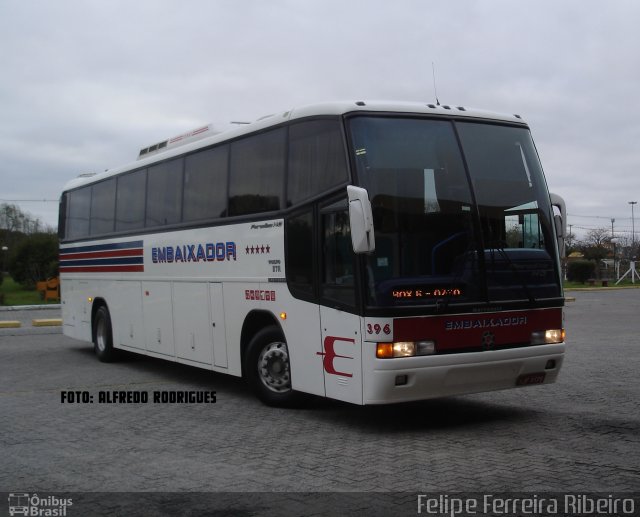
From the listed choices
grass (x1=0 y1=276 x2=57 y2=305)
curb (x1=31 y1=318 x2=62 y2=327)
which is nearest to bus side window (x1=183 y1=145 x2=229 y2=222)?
curb (x1=31 y1=318 x2=62 y2=327)

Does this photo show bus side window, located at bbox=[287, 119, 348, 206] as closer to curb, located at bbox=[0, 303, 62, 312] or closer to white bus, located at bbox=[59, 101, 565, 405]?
white bus, located at bbox=[59, 101, 565, 405]

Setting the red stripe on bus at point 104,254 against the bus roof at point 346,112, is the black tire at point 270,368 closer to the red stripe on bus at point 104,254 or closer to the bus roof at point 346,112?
the bus roof at point 346,112

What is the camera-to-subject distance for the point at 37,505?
240 inches

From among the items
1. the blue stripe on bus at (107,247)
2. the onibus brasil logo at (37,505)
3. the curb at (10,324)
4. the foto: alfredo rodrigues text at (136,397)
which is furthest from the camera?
the curb at (10,324)

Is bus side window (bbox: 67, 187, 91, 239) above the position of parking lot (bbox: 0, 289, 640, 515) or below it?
above

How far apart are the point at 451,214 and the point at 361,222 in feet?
3.97

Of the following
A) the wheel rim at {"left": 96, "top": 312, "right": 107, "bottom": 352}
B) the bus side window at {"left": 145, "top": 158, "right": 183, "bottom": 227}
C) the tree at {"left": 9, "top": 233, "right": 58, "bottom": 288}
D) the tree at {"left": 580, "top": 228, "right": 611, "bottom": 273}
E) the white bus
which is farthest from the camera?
the tree at {"left": 580, "top": 228, "right": 611, "bottom": 273}

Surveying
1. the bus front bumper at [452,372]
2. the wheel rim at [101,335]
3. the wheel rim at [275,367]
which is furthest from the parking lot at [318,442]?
the wheel rim at [101,335]

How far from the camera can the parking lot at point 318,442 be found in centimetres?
651

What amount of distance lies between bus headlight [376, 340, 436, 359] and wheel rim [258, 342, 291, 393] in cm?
193

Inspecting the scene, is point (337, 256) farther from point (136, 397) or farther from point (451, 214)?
point (136, 397)

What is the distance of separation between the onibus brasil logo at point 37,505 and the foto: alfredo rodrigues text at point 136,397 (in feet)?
15.7

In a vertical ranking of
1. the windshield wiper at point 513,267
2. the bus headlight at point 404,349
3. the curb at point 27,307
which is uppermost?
the windshield wiper at point 513,267

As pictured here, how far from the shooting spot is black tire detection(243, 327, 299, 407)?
32.6 ft
